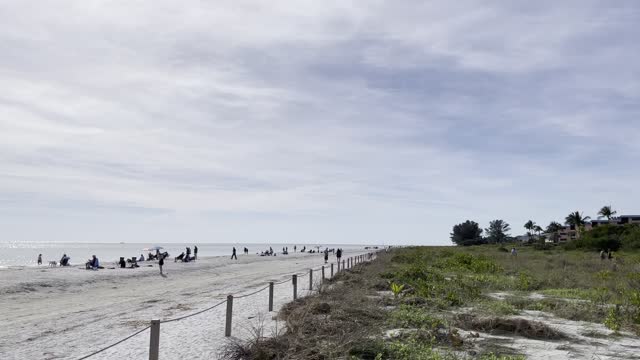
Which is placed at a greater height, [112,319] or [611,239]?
[611,239]

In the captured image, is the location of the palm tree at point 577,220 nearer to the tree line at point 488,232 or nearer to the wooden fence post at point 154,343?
the tree line at point 488,232

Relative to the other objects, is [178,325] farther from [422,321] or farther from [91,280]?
[91,280]

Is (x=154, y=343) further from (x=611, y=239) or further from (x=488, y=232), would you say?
(x=488, y=232)

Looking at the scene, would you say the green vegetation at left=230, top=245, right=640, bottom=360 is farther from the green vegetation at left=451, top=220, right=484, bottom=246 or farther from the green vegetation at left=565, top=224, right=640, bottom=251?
the green vegetation at left=451, top=220, right=484, bottom=246

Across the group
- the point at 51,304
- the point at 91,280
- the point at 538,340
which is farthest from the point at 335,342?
the point at 91,280

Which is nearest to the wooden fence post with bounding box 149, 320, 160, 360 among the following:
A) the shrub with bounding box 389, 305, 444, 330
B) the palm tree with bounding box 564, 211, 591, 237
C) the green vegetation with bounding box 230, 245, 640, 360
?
the green vegetation with bounding box 230, 245, 640, 360

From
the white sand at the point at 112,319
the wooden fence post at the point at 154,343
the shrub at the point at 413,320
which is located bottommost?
the white sand at the point at 112,319

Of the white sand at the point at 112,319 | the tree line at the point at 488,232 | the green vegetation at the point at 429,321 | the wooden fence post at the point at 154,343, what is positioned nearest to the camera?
the wooden fence post at the point at 154,343

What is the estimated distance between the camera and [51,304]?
22.4m

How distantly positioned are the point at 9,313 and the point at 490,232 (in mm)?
143676

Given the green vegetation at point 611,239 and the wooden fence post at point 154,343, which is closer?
the wooden fence post at point 154,343

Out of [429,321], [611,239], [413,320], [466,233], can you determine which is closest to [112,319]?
[413,320]

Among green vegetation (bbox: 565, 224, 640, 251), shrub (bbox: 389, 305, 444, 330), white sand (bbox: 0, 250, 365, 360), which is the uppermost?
green vegetation (bbox: 565, 224, 640, 251)

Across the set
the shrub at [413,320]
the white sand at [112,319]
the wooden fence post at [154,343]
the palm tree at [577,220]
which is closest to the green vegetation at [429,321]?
the shrub at [413,320]
